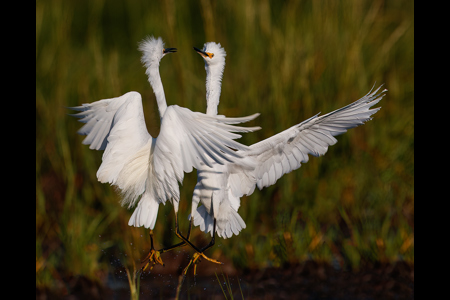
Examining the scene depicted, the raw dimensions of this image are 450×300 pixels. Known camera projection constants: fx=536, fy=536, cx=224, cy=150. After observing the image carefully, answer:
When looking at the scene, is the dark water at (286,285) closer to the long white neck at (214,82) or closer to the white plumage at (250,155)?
the white plumage at (250,155)

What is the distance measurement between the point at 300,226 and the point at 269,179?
51.4 inches

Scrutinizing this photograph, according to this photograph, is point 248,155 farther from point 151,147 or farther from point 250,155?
point 151,147

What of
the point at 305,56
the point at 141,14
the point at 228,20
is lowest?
the point at 305,56

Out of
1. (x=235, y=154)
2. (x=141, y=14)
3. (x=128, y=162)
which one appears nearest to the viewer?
(x=235, y=154)

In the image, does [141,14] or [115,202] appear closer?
[115,202]

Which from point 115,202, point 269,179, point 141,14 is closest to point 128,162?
point 269,179

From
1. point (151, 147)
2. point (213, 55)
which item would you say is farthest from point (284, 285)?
point (213, 55)

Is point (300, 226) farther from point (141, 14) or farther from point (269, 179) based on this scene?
point (141, 14)

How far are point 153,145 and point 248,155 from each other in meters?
0.59

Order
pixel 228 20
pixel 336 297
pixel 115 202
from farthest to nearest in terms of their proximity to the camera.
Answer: pixel 228 20
pixel 115 202
pixel 336 297

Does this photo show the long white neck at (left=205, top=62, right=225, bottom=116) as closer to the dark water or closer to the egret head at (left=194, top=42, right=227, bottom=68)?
the egret head at (left=194, top=42, right=227, bottom=68)

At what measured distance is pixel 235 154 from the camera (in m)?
2.65

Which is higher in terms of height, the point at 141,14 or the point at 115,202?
the point at 141,14

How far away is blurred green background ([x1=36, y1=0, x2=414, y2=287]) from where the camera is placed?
4457 mm
